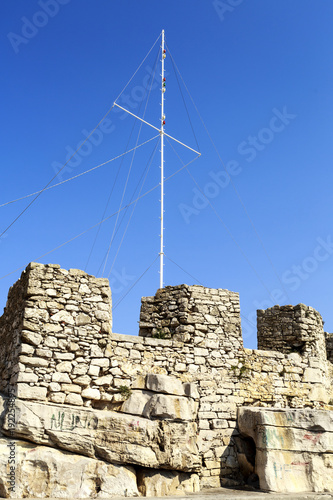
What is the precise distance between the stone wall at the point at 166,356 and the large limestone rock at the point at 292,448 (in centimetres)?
90

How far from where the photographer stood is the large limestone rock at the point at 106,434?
30.4 feet

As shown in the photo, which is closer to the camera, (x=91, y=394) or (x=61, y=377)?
(x=61, y=377)

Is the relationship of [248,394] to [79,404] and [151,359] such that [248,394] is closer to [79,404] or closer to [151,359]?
[151,359]

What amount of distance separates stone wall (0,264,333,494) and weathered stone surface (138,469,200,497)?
44cm

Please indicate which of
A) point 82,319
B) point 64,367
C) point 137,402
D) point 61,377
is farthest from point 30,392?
point 137,402

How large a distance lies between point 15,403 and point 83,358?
1.66 metres

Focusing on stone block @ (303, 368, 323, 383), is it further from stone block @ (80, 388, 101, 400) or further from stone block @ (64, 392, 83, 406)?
stone block @ (64, 392, 83, 406)

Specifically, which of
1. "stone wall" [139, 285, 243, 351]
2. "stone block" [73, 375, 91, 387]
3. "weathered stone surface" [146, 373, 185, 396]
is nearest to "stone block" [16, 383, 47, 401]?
"stone block" [73, 375, 91, 387]

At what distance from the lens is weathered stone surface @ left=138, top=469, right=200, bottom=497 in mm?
9547

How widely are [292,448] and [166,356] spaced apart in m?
3.47

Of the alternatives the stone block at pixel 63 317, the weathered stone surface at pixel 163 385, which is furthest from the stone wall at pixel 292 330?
the stone block at pixel 63 317

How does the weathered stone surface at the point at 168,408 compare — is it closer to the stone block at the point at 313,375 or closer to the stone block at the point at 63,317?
the stone block at the point at 63,317

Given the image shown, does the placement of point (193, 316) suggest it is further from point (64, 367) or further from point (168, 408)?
point (64, 367)

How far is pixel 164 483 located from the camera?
975 cm
